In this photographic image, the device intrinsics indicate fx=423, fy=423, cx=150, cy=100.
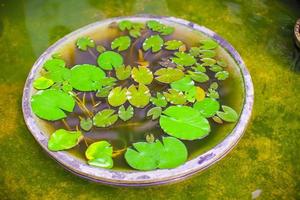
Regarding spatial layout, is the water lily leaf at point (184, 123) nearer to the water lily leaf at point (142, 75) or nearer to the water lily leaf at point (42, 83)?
the water lily leaf at point (142, 75)

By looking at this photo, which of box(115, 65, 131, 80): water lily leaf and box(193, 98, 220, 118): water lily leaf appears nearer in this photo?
box(193, 98, 220, 118): water lily leaf

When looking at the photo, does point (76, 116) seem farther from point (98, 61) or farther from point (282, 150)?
point (282, 150)

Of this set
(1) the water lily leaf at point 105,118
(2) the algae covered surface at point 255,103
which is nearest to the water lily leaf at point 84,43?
(2) the algae covered surface at point 255,103

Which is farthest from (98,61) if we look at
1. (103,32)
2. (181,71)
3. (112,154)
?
(112,154)

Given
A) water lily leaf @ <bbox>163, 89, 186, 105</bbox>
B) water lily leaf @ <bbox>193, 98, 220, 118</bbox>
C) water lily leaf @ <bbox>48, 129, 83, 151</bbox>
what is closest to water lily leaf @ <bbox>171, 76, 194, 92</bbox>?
water lily leaf @ <bbox>163, 89, 186, 105</bbox>

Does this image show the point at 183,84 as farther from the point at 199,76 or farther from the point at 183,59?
the point at 183,59

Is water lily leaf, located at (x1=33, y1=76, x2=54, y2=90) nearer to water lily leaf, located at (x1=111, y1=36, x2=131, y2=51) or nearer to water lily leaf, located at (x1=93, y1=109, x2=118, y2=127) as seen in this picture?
water lily leaf, located at (x1=93, y1=109, x2=118, y2=127)

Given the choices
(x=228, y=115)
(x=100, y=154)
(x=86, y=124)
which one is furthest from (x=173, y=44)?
(x=100, y=154)
